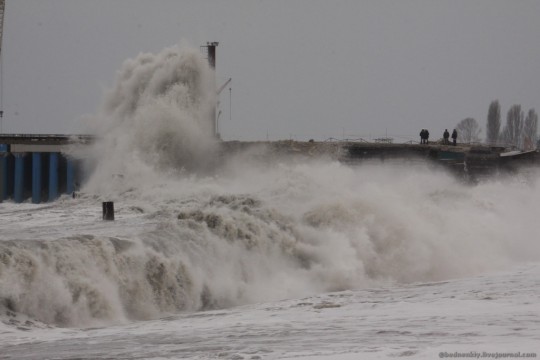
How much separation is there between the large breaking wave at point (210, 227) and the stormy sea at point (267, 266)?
0.18 ft

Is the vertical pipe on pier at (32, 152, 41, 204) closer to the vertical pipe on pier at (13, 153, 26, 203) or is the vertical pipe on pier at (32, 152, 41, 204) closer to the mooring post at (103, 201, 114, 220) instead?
the vertical pipe on pier at (13, 153, 26, 203)

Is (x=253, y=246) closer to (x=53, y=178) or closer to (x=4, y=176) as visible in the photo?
(x=53, y=178)

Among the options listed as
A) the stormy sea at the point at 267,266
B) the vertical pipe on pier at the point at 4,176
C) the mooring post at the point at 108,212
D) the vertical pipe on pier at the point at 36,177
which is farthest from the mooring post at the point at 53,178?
the mooring post at the point at 108,212

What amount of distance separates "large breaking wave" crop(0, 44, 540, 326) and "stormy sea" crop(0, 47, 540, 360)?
0.18ft

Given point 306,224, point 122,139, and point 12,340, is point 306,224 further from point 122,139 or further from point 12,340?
point 122,139

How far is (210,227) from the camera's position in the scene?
1952cm

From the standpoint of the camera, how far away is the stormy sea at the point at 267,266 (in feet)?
37.7

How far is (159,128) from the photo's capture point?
36.6 m

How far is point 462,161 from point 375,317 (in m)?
26.1

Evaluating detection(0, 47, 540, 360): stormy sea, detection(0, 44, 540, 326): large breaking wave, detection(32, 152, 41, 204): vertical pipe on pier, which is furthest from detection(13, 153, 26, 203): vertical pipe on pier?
detection(0, 47, 540, 360): stormy sea

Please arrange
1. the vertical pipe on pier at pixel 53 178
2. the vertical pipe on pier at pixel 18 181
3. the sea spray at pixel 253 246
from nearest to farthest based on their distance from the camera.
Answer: the sea spray at pixel 253 246, the vertical pipe on pier at pixel 53 178, the vertical pipe on pier at pixel 18 181

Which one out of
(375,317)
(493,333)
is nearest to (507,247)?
(375,317)

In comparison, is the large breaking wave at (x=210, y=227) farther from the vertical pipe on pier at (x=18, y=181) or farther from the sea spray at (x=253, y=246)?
the vertical pipe on pier at (x=18, y=181)

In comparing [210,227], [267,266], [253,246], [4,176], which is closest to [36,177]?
[4,176]
